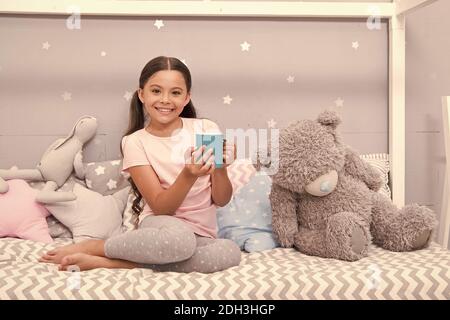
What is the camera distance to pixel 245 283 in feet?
2.81

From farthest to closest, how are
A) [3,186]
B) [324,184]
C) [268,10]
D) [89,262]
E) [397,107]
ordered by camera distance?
[397,107] < [268,10] < [3,186] < [324,184] < [89,262]

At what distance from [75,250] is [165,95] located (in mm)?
395

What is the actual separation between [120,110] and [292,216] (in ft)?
1.91

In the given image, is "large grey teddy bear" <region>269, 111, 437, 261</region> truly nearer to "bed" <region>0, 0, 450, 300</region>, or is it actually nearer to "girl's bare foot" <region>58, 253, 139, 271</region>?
"bed" <region>0, 0, 450, 300</region>

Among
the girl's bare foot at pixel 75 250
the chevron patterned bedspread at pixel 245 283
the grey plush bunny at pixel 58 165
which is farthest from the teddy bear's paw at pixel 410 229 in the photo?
the grey plush bunny at pixel 58 165

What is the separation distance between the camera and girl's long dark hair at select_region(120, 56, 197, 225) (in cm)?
115

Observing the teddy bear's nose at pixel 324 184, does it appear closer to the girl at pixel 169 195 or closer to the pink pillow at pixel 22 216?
the girl at pixel 169 195

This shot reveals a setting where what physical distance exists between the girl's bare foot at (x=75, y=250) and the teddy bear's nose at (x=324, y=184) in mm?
462

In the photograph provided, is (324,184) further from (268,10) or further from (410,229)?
(268,10)

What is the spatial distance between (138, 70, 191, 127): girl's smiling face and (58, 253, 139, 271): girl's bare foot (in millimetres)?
347

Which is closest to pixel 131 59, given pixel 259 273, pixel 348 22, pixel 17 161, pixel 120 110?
pixel 120 110

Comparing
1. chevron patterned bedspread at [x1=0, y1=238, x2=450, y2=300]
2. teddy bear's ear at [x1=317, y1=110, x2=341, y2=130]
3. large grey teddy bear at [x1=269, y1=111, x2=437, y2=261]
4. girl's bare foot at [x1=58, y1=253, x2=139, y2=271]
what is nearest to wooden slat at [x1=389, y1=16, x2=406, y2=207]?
large grey teddy bear at [x1=269, y1=111, x2=437, y2=261]

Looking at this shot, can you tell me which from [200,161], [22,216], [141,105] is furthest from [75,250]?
[141,105]

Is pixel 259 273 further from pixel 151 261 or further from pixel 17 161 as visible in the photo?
pixel 17 161
